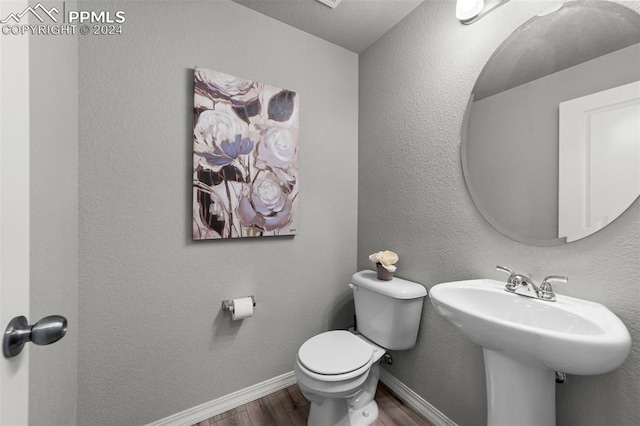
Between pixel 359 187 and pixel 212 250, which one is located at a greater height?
pixel 359 187

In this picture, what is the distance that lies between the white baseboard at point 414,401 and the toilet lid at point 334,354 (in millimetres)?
499

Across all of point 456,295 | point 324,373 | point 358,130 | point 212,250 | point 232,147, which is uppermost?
point 358,130

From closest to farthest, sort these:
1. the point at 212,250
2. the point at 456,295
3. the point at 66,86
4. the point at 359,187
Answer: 1. the point at 66,86
2. the point at 456,295
3. the point at 212,250
4. the point at 359,187

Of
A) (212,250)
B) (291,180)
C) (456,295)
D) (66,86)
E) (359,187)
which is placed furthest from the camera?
(359,187)

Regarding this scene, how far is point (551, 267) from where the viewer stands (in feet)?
3.36

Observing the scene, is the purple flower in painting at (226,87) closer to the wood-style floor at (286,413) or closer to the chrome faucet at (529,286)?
the chrome faucet at (529,286)

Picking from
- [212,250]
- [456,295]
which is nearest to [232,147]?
[212,250]

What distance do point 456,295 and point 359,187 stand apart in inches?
40.9

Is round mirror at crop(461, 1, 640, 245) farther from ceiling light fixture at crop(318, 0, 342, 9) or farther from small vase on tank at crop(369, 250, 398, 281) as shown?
ceiling light fixture at crop(318, 0, 342, 9)

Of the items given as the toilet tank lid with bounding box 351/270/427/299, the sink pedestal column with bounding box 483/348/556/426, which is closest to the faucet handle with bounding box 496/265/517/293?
the sink pedestal column with bounding box 483/348/556/426

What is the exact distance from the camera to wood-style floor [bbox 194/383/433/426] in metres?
1.43

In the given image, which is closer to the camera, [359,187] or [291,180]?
[291,180]

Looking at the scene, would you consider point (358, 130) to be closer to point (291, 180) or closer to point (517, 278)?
point (291, 180)

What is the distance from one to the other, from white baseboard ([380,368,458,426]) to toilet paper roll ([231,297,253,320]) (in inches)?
40.1
